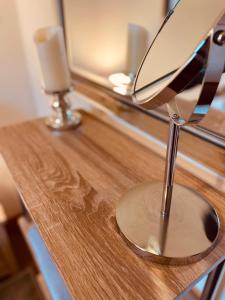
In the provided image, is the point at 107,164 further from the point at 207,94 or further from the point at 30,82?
the point at 30,82

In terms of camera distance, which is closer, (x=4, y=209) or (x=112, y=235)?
(x=112, y=235)

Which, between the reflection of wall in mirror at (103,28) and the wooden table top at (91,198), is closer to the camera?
the wooden table top at (91,198)

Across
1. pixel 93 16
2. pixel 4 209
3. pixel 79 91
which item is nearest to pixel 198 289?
pixel 79 91

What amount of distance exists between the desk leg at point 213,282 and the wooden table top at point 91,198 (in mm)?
154

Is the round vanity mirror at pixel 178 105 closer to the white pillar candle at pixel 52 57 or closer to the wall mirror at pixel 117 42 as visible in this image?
the wall mirror at pixel 117 42

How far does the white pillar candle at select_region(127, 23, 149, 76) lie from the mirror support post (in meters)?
0.29

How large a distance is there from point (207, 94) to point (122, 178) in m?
0.34

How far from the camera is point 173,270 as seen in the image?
1.23ft

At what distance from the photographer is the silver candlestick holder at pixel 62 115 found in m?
0.83

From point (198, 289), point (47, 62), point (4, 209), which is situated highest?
point (47, 62)

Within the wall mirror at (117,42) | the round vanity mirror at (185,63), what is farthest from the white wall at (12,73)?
the round vanity mirror at (185,63)

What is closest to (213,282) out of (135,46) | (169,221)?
(169,221)

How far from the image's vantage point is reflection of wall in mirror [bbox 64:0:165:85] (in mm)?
573

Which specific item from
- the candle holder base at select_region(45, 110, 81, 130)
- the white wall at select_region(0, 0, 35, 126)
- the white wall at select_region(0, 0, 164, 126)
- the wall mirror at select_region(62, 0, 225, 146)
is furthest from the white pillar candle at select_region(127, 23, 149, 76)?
the white wall at select_region(0, 0, 35, 126)
